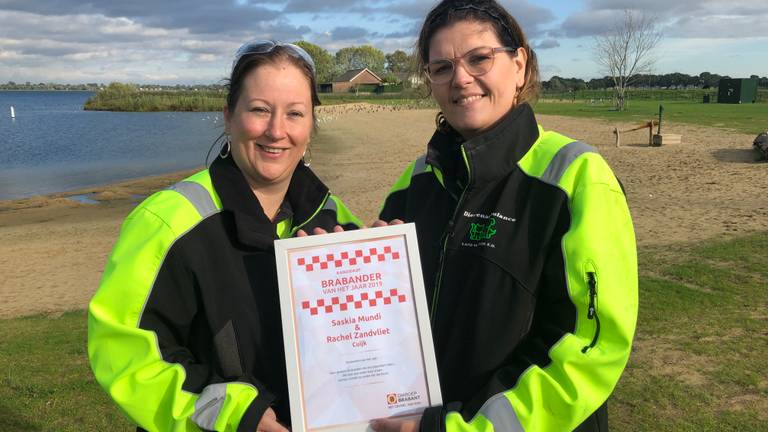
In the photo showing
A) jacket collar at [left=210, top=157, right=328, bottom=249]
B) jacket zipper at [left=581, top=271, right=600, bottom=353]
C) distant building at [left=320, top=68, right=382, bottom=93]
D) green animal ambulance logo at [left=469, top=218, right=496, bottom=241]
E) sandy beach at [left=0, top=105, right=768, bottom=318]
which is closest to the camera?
jacket zipper at [left=581, top=271, right=600, bottom=353]

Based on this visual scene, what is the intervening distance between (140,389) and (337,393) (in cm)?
67

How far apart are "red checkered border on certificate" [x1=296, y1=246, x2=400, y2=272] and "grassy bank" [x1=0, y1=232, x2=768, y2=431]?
10.3 feet

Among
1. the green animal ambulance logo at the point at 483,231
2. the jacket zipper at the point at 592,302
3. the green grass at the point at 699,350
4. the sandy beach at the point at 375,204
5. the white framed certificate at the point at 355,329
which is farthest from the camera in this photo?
the sandy beach at the point at 375,204

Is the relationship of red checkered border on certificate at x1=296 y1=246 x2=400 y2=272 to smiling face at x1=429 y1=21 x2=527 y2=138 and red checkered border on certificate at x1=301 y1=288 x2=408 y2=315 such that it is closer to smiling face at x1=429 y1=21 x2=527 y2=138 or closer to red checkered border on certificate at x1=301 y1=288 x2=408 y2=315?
red checkered border on certificate at x1=301 y1=288 x2=408 y2=315

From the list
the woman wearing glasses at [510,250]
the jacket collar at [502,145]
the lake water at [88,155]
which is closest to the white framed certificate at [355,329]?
the woman wearing glasses at [510,250]

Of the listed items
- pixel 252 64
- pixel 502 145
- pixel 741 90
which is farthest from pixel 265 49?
pixel 741 90

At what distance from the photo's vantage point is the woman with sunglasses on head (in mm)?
2045

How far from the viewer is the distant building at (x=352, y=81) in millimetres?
111812

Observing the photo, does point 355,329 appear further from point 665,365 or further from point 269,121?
point 665,365

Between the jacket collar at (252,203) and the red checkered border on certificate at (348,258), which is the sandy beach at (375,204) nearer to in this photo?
the jacket collar at (252,203)

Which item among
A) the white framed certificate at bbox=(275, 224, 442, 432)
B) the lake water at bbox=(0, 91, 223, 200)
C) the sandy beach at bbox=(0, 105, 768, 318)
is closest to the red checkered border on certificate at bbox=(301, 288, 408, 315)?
the white framed certificate at bbox=(275, 224, 442, 432)

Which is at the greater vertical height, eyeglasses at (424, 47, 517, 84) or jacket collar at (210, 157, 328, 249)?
eyeglasses at (424, 47, 517, 84)

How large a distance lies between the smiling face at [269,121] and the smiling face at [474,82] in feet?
1.92

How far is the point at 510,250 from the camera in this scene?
6.78ft
